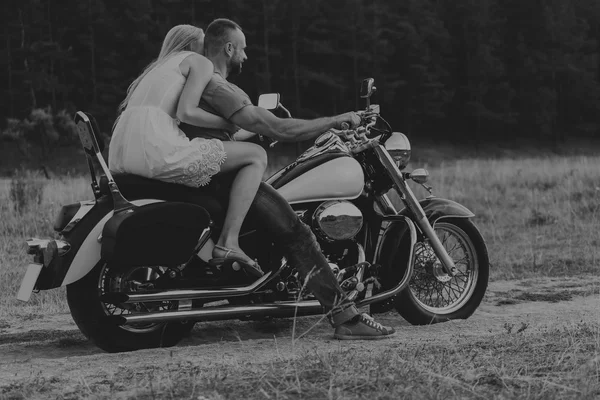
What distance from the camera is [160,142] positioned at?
4820 millimetres

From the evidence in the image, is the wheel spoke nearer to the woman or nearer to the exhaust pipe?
the exhaust pipe

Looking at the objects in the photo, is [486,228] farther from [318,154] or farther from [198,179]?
[198,179]

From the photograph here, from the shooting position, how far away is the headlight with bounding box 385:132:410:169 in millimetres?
5965

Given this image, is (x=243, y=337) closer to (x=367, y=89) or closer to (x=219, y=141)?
(x=219, y=141)

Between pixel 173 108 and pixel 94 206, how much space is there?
660mm

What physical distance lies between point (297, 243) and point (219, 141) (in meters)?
0.69

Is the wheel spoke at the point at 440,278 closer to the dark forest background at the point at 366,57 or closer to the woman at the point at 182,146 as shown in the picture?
the woman at the point at 182,146

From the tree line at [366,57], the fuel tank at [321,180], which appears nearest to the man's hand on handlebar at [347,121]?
the fuel tank at [321,180]

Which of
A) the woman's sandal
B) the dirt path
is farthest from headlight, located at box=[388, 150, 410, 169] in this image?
the woman's sandal

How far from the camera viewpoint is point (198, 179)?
16.2ft

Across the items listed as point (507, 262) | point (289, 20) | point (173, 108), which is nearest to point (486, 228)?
point (507, 262)

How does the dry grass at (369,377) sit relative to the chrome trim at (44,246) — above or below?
below

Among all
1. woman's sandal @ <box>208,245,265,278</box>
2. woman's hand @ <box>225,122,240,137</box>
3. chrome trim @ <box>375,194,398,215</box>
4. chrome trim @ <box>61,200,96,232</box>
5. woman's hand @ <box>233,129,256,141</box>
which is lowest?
woman's sandal @ <box>208,245,265,278</box>

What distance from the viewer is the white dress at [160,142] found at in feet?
15.9
